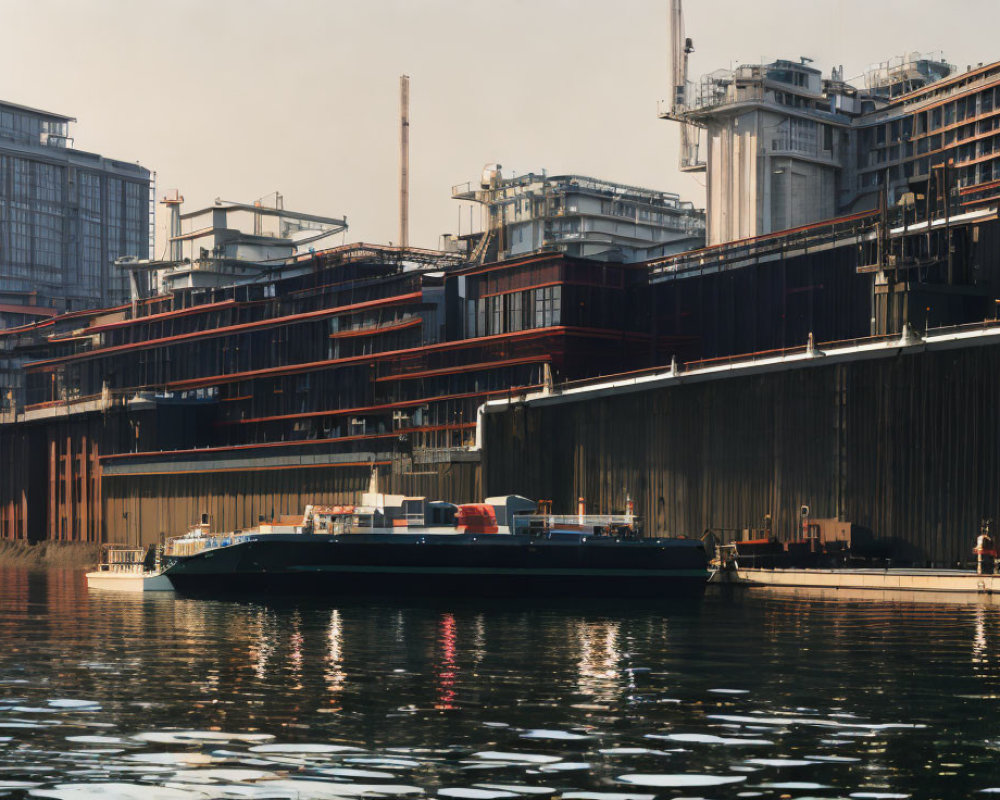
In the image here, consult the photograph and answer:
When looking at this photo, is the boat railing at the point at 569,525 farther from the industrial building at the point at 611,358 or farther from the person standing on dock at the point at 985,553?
the person standing on dock at the point at 985,553

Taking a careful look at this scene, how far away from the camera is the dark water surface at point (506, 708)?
24.0m

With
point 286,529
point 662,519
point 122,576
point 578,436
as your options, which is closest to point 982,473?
point 662,519

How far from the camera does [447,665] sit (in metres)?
40.5

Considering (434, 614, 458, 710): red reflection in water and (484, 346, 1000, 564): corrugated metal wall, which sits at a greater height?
(484, 346, 1000, 564): corrugated metal wall

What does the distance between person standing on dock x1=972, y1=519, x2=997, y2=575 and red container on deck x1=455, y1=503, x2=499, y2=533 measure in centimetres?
2352

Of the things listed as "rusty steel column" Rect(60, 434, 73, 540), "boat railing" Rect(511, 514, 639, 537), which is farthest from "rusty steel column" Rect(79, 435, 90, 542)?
"boat railing" Rect(511, 514, 639, 537)

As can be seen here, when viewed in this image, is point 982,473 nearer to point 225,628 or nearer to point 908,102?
point 225,628

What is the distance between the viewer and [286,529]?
256ft

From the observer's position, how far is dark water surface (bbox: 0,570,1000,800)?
2403 centimetres

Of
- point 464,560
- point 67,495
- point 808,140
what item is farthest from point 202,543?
point 808,140

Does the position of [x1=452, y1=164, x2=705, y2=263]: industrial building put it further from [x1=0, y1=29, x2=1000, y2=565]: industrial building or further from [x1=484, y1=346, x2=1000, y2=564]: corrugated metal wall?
[x1=484, y1=346, x2=1000, y2=564]: corrugated metal wall

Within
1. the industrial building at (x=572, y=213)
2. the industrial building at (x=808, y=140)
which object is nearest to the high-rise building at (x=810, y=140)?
the industrial building at (x=808, y=140)

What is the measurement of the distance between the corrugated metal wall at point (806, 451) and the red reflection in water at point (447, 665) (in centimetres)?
3022

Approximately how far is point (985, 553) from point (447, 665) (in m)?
40.3
